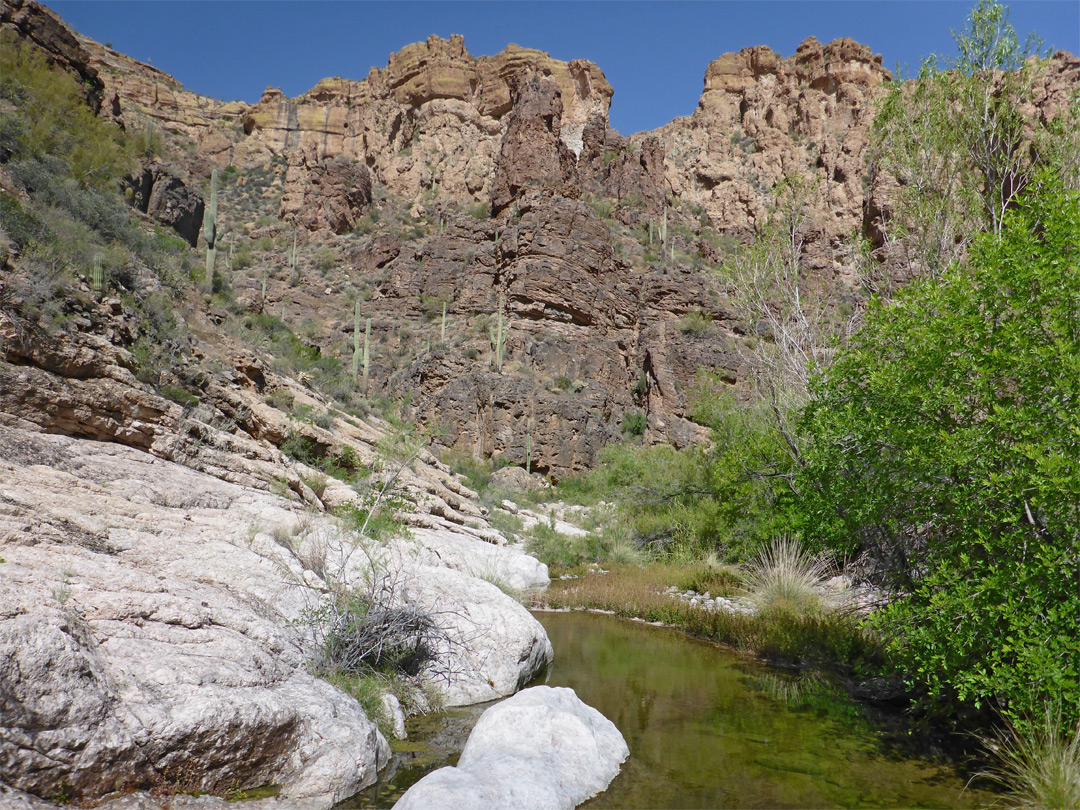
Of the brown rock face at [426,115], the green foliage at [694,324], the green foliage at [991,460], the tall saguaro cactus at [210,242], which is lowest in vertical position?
the green foliage at [991,460]

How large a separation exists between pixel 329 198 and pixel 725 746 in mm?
56696

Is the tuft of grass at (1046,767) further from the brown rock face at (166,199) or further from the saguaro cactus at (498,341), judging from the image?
the saguaro cactus at (498,341)

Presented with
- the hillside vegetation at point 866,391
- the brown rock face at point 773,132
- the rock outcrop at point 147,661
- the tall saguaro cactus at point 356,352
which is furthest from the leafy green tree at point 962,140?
the brown rock face at point 773,132

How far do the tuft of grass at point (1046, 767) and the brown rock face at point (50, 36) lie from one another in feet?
82.8

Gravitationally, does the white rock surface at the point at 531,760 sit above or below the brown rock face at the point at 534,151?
below

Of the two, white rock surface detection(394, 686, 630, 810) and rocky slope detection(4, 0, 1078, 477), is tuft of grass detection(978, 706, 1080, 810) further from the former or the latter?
rocky slope detection(4, 0, 1078, 477)

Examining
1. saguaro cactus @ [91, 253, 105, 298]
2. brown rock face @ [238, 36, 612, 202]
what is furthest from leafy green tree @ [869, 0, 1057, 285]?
brown rock face @ [238, 36, 612, 202]

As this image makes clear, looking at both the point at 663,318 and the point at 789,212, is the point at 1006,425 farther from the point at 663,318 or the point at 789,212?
the point at 663,318

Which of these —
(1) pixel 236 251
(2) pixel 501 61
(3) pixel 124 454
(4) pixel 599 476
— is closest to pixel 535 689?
(3) pixel 124 454

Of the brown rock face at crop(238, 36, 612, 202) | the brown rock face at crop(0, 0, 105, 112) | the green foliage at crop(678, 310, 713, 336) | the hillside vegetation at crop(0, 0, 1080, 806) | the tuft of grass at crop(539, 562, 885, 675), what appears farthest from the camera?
the brown rock face at crop(238, 36, 612, 202)

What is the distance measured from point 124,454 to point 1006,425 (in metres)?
9.34

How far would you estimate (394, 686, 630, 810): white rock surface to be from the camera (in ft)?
12.6

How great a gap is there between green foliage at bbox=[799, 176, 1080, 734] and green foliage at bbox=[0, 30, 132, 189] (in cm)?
1532

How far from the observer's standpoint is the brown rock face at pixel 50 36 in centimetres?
1839
